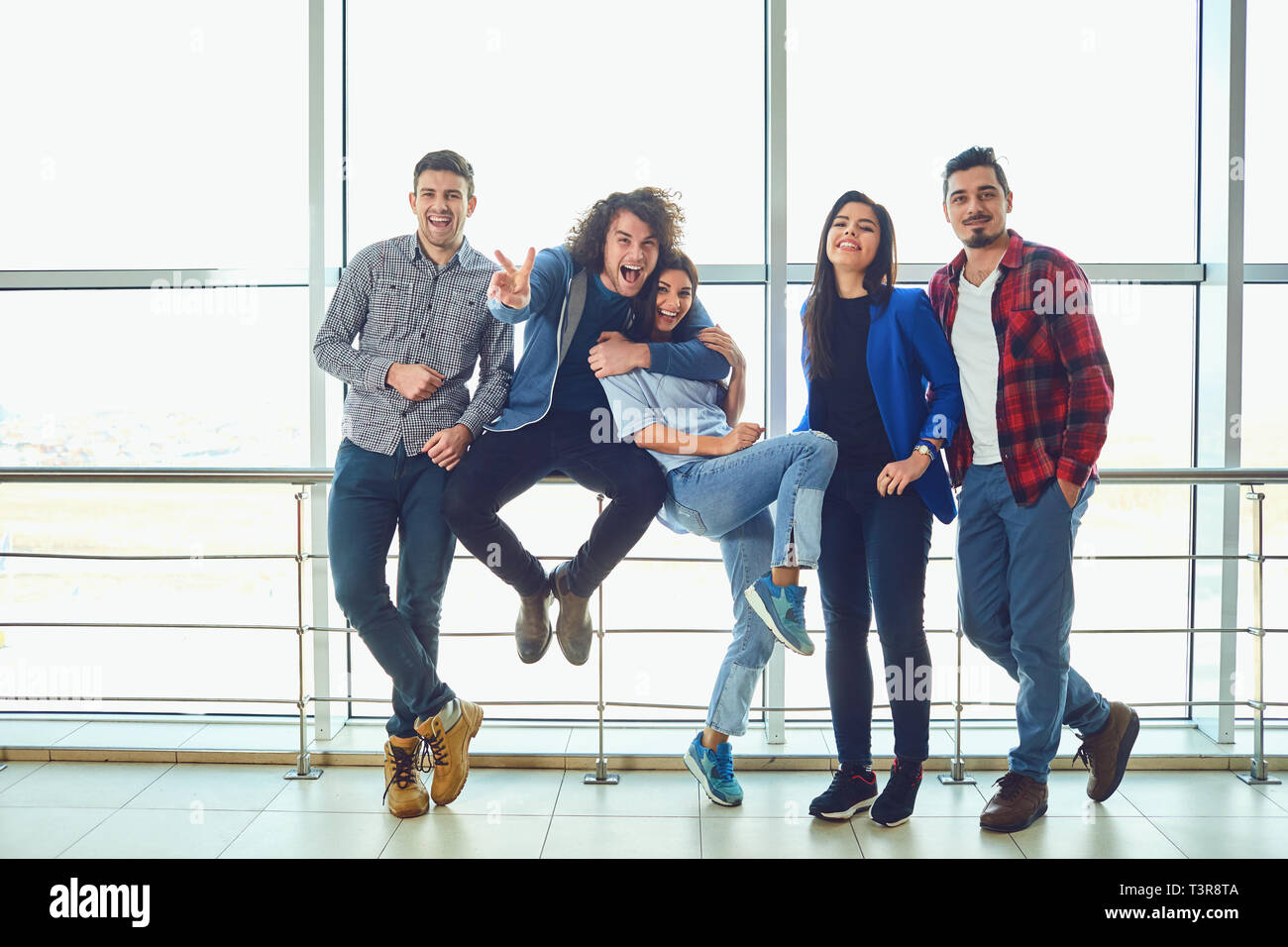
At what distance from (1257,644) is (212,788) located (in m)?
3.07

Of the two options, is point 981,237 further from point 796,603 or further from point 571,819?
point 571,819

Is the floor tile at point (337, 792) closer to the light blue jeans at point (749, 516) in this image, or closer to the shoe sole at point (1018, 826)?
the light blue jeans at point (749, 516)

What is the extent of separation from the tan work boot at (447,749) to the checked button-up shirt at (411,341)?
2.35ft

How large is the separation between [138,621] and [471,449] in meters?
1.27

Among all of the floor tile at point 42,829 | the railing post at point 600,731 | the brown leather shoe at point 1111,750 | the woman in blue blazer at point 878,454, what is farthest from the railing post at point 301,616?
the brown leather shoe at point 1111,750

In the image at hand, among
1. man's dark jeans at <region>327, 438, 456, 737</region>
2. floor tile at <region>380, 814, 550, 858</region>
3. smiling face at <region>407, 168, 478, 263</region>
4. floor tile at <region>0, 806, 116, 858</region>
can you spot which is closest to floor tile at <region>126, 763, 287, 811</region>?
floor tile at <region>0, 806, 116, 858</region>

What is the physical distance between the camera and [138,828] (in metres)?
2.37

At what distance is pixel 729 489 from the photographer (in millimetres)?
2211

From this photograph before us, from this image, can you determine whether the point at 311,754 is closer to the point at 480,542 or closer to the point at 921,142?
the point at 480,542

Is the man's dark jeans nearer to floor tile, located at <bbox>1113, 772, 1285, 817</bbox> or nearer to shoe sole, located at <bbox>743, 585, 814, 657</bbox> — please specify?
shoe sole, located at <bbox>743, 585, 814, 657</bbox>

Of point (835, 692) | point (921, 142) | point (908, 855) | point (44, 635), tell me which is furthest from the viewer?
point (44, 635)

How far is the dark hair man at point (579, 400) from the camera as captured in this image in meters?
2.25

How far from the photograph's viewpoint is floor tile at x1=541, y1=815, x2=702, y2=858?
88.1 inches

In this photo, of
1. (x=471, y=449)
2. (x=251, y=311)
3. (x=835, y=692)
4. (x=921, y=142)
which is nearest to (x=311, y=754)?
(x=471, y=449)
